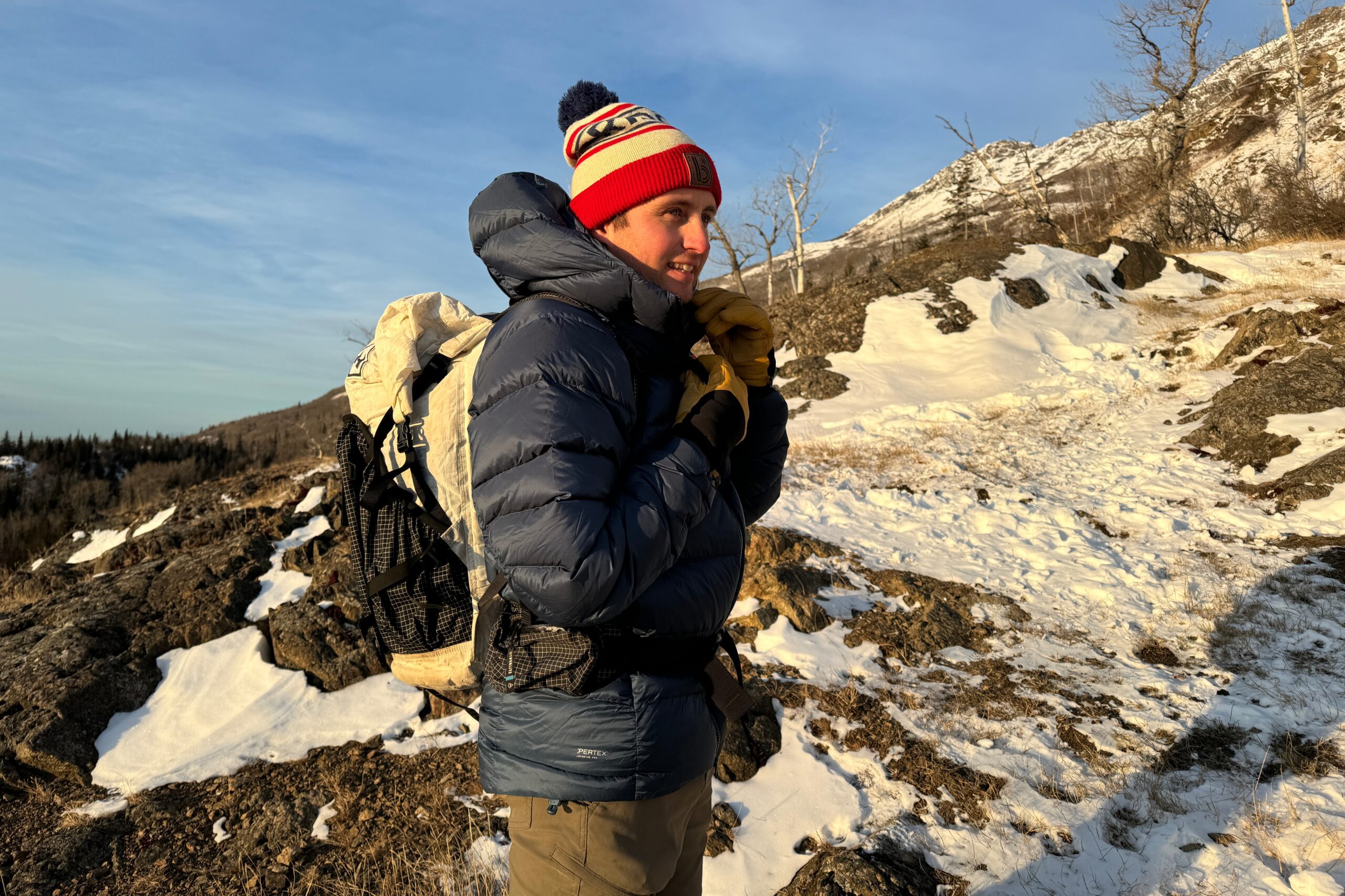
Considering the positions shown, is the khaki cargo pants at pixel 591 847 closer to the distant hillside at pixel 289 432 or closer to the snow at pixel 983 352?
the distant hillside at pixel 289 432

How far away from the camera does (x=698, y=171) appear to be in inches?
67.6

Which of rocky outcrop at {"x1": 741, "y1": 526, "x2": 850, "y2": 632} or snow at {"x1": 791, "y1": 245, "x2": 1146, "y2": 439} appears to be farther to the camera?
snow at {"x1": 791, "y1": 245, "x2": 1146, "y2": 439}

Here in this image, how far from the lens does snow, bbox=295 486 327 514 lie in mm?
7453

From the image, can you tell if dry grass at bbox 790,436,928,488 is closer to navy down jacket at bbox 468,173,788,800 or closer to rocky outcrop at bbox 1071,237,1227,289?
navy down jacket at bbox 468,173,788,800

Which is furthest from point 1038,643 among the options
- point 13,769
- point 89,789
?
point 13,769

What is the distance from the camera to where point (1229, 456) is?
898 cm

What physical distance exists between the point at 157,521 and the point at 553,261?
10.5 metres

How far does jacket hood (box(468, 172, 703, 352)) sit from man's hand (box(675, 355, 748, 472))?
5.2 inches

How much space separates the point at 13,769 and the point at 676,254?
5.26 metres

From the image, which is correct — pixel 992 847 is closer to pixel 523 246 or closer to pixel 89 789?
pixel 523 246

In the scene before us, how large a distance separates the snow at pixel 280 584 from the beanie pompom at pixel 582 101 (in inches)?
200

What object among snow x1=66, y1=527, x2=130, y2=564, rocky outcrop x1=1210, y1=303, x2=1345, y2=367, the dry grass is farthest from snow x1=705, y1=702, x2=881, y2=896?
rocky outcrop x1=1210, y1=303, x2=1345, y2=367

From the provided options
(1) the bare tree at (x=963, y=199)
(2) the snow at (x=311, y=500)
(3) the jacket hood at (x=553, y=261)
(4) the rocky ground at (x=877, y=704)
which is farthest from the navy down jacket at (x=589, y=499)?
(1) the bare tree at (x=963, y=199)

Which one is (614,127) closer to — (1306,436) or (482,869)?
(482,869)
